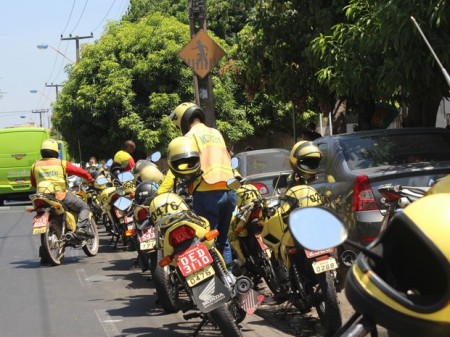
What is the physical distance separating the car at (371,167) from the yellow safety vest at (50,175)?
4231 millimetres

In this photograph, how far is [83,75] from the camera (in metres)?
22.8

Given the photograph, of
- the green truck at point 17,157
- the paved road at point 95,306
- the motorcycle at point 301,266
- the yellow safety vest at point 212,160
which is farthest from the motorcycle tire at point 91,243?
the green truck at point 17,157

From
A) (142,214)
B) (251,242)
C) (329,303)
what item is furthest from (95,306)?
(329,303)

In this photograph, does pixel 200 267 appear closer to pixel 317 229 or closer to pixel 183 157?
pixel 183 157

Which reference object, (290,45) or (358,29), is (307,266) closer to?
(358,29)

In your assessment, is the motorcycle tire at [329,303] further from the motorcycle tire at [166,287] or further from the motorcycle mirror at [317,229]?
the motorcycle mirror at [317,229]

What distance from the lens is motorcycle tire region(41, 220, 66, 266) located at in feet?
32.7

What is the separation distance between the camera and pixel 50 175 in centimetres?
1024

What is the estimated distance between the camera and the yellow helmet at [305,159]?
6234 mm

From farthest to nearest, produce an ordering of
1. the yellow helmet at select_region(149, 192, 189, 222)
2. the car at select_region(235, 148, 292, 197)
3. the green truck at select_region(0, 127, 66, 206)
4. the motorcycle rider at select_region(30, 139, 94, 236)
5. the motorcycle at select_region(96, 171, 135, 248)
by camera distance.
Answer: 1. the green truck at select_region(0, 127, 66, 206)
2. the car at select_region(235, 148, 292, 197)
3. the motorcycle rider at select_region(30, 139, 94, 236)
4. the motorcycle at select_region(96, 171, 135, 248)
5. the yellow helmet at select_region(149, 192, 189, 222)

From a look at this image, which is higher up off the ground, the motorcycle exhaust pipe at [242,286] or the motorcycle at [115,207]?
the motorcycle exhaust pipe at [242,286]

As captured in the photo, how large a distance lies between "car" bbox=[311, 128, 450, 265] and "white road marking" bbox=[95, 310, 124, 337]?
2.29 metres

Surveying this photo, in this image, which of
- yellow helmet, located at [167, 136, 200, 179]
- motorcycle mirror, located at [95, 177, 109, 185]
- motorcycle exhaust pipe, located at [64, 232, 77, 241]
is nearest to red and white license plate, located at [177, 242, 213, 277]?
yellow helmet, located at [167, 136, 200, 179]

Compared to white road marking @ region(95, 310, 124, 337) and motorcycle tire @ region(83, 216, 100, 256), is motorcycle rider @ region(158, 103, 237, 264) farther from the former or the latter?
motorcycle tire @ region(83, 216, 100, 256)
